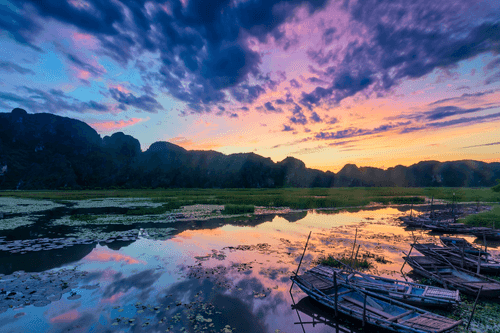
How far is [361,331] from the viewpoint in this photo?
25.2 feet

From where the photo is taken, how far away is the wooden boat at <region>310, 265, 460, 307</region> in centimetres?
836

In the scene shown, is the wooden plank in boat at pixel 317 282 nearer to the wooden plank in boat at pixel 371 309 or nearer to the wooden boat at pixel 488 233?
the wooden plank in boat at pixel 371 309

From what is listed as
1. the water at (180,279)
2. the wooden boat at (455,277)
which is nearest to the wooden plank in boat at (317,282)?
the water at (180,279)

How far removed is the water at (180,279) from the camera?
7.98 m

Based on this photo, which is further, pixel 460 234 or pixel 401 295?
pixel 460 234

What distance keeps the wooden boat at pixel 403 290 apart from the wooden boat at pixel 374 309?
470 millimetres

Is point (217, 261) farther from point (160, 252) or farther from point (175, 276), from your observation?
point (160, 252)

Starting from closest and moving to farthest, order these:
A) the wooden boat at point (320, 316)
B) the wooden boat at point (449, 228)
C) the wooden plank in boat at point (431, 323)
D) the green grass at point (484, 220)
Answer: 1. the wooden plank in boat at point (431, 323)
2. the wooden boat at point (320, 316)
3. the wooden boat at point (449, 228)
4. the green grass at point (484, 220)

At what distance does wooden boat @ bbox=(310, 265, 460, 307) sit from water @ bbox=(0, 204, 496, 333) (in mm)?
2335

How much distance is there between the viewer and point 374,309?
821 cm

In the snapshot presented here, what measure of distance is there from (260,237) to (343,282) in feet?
36.1

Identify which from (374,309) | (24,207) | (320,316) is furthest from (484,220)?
(24,207)

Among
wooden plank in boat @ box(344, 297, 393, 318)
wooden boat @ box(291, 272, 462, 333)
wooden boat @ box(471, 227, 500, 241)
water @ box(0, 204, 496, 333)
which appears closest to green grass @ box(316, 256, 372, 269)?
water @ box(0, 204, 496, 333)

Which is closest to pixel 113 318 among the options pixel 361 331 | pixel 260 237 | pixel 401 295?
pixel 361 331
